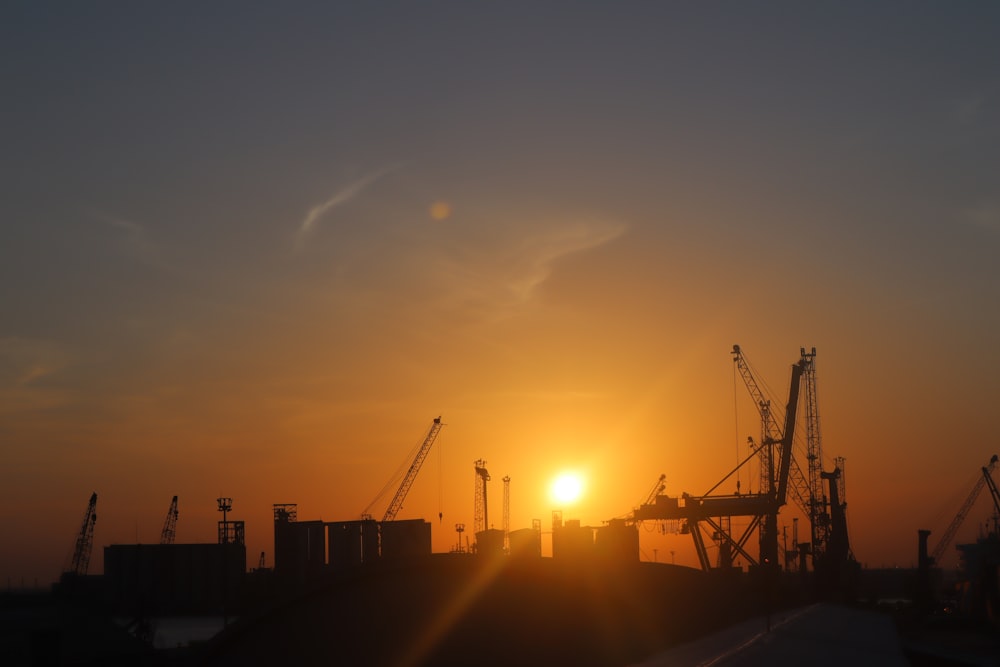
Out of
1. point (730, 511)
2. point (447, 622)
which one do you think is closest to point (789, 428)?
point (730, 511)

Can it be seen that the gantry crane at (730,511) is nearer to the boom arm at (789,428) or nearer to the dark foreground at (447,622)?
the boom arm at (789,428)

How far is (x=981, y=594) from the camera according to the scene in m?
124

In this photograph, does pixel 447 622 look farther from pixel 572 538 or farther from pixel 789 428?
pixel 789 428

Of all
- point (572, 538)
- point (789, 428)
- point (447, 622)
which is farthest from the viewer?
point (789, 428)

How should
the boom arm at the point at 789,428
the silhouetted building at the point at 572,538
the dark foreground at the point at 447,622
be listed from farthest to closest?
1. the boom arm at the point at 789,428
2. the silhouetted building at the point at 572,538
3. the dark foreground at the point at 447,622

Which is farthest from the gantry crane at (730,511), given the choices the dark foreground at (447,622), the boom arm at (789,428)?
the dark foreground at (447,622)

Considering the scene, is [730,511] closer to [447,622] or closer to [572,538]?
[572,538]

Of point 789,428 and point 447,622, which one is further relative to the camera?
point 789,428

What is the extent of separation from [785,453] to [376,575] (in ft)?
428

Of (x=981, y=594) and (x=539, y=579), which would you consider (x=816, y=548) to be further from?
(x=539, y=579)

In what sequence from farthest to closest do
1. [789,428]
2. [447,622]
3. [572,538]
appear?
1. [789,428]
2. [572,538]
3. [447,622]

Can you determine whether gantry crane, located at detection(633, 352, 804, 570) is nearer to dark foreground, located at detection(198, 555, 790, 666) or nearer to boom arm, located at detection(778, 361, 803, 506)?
boom arm, located at detection(778, 361, 803, 506)

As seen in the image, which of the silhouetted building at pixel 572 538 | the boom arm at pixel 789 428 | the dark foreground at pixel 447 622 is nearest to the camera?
the dark foreground at pixel 447 622

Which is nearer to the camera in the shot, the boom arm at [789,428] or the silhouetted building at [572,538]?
the silhouetted building at [572,538]
